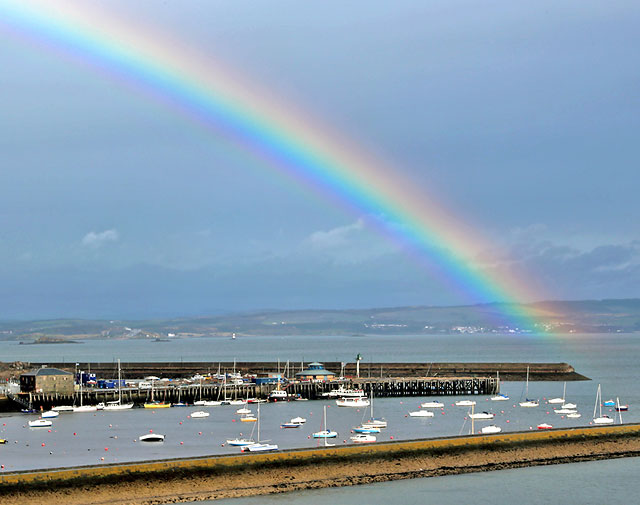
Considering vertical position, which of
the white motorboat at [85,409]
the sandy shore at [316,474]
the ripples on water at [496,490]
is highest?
the sandy shore at [316,474]

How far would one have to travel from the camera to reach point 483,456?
46.5m

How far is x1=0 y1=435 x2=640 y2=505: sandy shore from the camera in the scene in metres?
36.6

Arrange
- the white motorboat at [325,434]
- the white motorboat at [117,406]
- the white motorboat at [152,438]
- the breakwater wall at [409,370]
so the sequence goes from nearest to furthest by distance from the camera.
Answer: the white motorboat at [152,438], the white motorboat at [325,434], the white motorboat at [117,406], the breakwater wall at [409,370]

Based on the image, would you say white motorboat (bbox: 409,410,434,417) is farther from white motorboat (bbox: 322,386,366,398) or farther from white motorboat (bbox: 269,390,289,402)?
white motorboat (bbox: 269,390,289,402)

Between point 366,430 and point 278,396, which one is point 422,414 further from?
point 278,396

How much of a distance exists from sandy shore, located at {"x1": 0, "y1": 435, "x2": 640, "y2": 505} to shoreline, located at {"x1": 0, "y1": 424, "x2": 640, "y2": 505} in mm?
36

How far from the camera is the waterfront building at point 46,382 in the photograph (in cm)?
9006

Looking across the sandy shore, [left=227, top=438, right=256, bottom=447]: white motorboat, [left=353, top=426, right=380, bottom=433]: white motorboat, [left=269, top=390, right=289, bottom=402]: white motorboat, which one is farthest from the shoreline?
[left=269, top=390, right=289, bottom=402]: white motorboat

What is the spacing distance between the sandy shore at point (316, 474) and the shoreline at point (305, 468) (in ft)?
0.12

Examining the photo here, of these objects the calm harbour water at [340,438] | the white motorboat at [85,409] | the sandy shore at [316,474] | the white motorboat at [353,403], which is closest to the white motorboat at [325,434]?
the calm harbour water at [340,438]

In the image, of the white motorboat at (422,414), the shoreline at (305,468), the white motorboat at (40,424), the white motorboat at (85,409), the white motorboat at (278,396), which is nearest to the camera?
→ the shoreline at (305,468)

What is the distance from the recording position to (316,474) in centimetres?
4200

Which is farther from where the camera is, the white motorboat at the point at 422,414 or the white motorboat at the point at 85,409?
the white motorboat at the point at 85,409

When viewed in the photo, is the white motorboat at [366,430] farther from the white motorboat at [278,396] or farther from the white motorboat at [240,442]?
the white motorboat at [278,396]
